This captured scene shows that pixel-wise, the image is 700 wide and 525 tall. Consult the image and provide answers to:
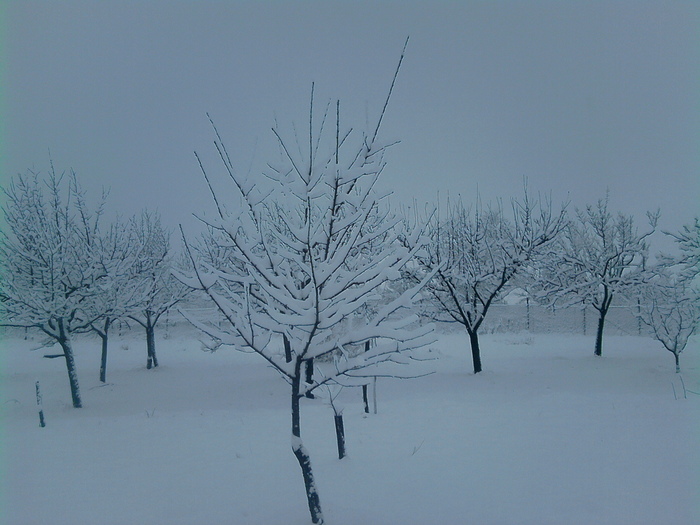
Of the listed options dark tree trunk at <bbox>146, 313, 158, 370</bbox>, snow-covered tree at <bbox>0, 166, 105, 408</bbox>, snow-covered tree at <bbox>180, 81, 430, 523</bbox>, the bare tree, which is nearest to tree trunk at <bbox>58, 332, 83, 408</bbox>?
snow-covered tree at <bbox>0, 166, 105, 408</bbox>

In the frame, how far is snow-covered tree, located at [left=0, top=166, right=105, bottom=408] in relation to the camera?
10.4 meters

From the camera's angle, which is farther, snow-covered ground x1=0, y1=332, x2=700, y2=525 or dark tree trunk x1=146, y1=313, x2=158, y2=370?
dark tree trunk x1=146, y1=313, x2=158, y2=370

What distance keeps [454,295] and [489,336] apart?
41.1 feet

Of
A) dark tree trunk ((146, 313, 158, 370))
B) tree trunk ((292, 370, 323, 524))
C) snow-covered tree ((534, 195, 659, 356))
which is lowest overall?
dark tree trunk ((146, 313, 158, 370))

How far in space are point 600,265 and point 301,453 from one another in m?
17.2

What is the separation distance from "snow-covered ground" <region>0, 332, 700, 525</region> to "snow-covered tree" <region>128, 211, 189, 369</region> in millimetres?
5543

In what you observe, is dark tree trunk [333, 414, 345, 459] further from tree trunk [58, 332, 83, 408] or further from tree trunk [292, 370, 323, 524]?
tree trunk [58, 332, 83, 408]

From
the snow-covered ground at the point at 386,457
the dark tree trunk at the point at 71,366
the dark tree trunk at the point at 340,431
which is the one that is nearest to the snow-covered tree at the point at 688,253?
the snow-covered ground at the point at 386,457

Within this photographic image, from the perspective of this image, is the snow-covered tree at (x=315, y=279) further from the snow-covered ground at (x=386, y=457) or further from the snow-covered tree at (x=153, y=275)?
the snow-covered tree at (x=153, y=275)

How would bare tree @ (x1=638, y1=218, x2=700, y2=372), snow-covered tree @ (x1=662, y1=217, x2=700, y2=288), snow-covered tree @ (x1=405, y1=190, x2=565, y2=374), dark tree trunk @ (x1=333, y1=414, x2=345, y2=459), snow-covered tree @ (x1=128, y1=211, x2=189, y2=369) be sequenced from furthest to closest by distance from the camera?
snow-covered tree @ (x1=128, y1=211, x2=189, y2=369) → snow-covered tree @ (x1=405, y1=190, x2=565, y2=374) → snow-covered tree @ (x1=662, y1=217, x2=700, y2=288) → bare tree @ (x1=638, y1=218, x2=700, y2=372) → dark tree trunk @ (x1=333, y1=414, x2=345, y2=459)

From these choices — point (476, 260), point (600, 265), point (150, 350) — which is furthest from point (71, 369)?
point (600, 265)

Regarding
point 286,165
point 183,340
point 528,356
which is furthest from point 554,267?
point 183,340

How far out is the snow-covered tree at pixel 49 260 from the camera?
10367 millimetres

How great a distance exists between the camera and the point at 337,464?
17.3 feet
